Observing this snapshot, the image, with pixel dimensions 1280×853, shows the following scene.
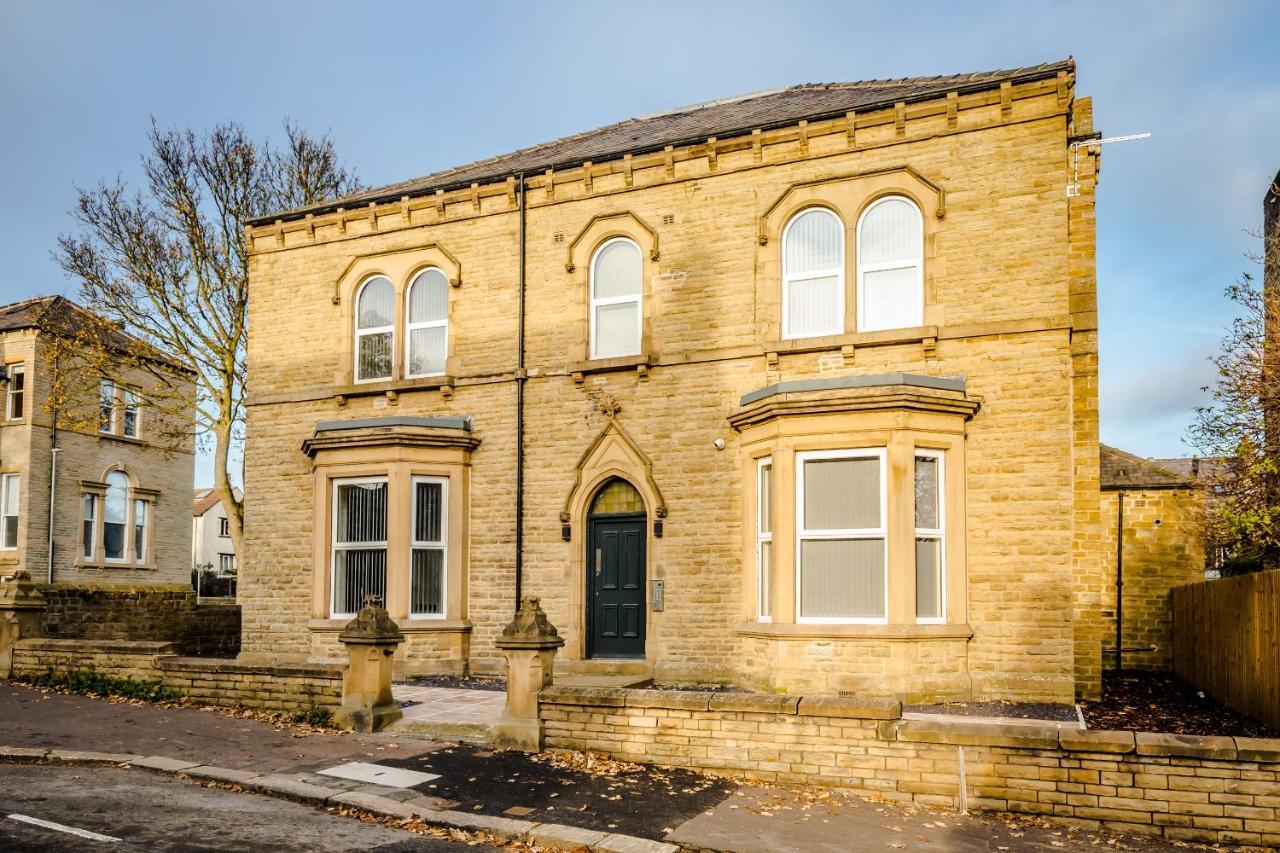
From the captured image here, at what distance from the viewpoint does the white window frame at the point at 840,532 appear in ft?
40.7

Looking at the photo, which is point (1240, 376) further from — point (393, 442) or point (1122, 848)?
point (393, 442)

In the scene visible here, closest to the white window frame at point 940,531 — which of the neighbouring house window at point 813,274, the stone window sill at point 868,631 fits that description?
the stone window sill at point 868,631

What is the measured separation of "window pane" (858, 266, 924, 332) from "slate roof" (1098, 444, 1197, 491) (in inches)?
262

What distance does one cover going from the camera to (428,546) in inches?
612

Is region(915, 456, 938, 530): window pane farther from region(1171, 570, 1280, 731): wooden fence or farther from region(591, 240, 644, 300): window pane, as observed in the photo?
region(591, 240, 644, 300): window pane

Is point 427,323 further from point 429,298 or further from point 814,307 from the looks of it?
point 814,307

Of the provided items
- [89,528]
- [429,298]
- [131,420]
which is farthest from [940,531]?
[131,420]

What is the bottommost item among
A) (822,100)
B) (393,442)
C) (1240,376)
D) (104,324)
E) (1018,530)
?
(1018,530)

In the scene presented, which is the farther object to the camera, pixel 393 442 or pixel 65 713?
pixel 393 442

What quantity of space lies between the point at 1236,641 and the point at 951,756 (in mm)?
6409

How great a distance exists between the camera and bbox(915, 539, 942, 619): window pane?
40.9 ft

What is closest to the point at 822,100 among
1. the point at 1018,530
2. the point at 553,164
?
the point at 553,164

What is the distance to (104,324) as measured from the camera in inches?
910

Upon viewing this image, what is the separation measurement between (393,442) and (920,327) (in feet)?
26.1
